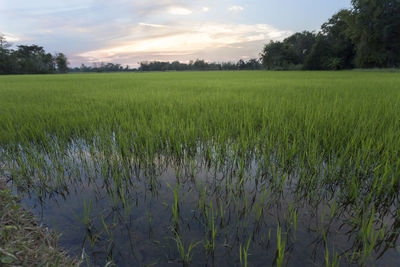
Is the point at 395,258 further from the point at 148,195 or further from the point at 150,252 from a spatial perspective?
the point at 148,195

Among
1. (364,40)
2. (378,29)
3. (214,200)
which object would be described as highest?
(378,29)

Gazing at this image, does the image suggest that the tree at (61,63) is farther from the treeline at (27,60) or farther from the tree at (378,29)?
the tree at (378,29)

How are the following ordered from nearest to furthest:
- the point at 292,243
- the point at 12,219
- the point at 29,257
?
the point at 29,257 → the point at 292,243 → the point at 12,219

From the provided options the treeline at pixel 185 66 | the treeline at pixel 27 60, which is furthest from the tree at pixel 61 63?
the treeline at pixel 185 66

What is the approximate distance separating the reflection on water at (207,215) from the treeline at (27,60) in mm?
65857

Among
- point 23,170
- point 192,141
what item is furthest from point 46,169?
point 192,141

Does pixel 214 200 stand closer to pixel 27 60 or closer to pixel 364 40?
pixel 364 40

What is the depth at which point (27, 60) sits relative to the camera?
5547cm

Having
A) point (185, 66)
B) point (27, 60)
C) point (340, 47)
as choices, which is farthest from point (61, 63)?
point (340, 47)

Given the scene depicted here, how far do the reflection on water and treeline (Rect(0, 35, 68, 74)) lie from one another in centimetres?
6586

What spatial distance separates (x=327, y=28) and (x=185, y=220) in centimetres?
5414

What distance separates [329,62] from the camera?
39.2m

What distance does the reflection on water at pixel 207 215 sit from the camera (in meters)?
1.22

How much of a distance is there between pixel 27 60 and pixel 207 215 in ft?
238
